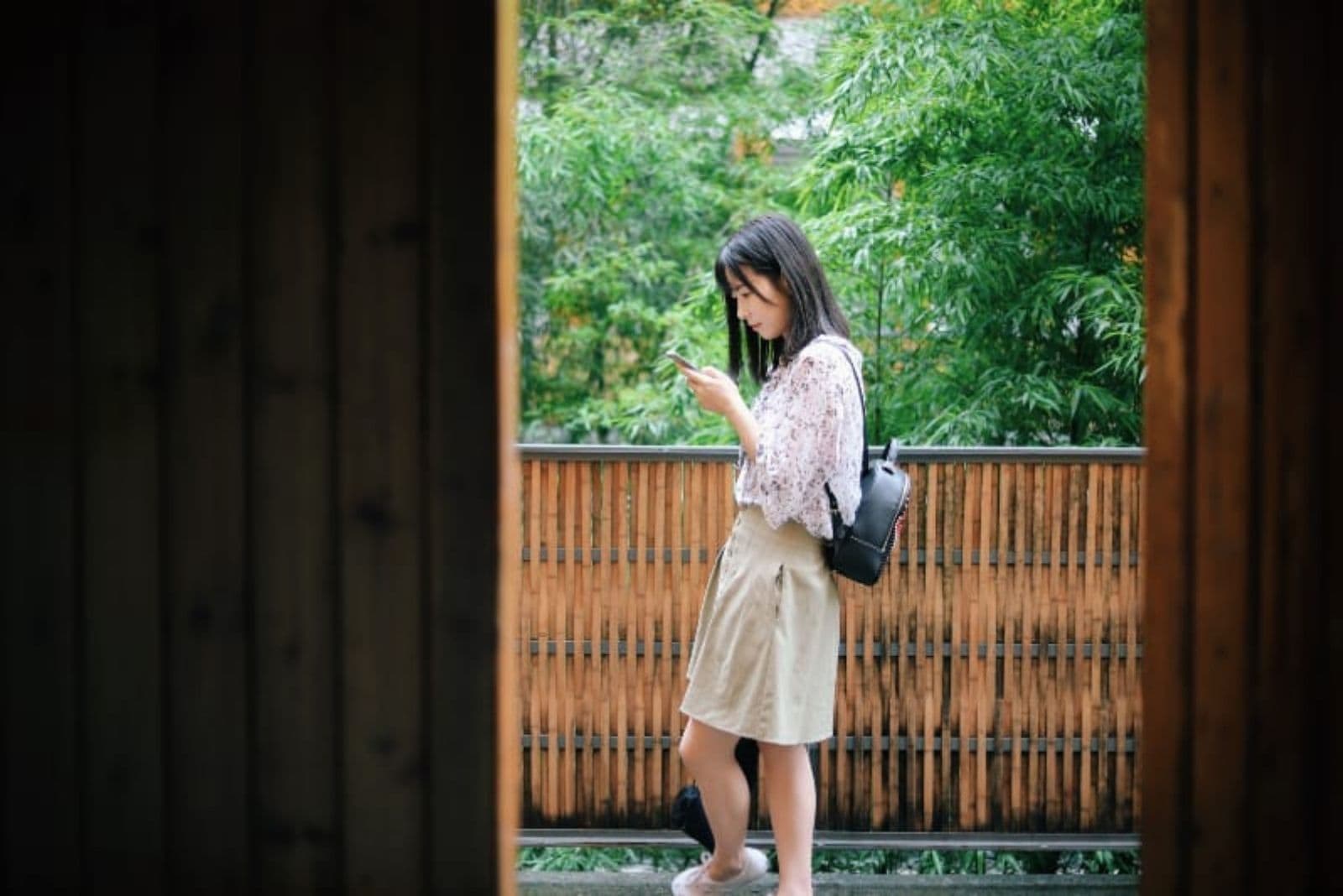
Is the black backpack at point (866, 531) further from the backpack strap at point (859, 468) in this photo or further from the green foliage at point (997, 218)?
the green foliage at point (997, 218)

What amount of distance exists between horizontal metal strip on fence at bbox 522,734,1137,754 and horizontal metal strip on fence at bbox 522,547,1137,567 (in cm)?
50

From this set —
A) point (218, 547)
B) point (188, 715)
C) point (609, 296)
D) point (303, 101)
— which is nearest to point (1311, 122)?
point (303, 101)

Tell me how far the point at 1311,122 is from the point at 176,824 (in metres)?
2.38

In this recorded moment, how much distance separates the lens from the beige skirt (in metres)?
3.29

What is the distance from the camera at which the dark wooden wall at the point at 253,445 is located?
2.44 m

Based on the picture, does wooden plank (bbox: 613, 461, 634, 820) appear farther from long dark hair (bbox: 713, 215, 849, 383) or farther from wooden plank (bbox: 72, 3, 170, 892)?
wooden plank (bbox: 72, 3, 170, 892)

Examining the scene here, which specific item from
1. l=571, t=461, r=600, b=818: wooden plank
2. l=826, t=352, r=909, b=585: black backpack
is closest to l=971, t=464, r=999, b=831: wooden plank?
l=826, t=352, r=909, b=585: black backpack

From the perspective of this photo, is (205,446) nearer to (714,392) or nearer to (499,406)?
(499,406)

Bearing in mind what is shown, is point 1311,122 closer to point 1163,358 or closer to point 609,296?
point 1163,358

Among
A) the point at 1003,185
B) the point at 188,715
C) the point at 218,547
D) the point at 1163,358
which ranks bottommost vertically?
the point at 188,715

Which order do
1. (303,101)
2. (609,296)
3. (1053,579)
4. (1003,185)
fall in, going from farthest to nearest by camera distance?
(609,296) < (1003,185) < (1053,579) < (303,101)

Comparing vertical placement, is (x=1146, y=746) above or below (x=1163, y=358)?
below

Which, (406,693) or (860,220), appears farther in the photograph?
(860,220)

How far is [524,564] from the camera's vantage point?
4000 mm
